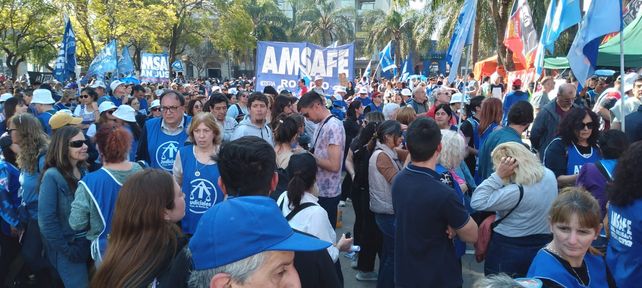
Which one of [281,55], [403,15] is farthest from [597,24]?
[403,15]

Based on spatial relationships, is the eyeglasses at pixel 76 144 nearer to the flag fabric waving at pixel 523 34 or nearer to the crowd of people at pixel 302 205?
the crowd of people at pixel 302 205

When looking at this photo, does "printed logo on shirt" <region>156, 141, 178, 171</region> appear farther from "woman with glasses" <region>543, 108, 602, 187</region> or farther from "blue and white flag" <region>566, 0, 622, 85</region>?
"blue and white flag" <region>566, 0, 622, 85</region>

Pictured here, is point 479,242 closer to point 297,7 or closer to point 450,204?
point 450,204

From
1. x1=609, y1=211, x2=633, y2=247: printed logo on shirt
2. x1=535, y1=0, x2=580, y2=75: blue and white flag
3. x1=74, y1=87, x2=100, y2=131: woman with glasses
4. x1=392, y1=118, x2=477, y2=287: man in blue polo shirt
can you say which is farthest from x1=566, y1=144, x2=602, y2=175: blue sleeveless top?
x1=74, y1=87, x2=100, y2=131: woman with glasses

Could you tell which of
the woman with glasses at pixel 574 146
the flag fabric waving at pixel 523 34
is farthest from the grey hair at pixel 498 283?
the flag fabric waving at pixel 523 34

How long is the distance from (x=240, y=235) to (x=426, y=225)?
1993 millimetres

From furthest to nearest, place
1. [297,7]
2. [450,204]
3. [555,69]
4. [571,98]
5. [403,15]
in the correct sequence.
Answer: [297,7] < [403,15] < [555,69] < [571,98] < [450,204]

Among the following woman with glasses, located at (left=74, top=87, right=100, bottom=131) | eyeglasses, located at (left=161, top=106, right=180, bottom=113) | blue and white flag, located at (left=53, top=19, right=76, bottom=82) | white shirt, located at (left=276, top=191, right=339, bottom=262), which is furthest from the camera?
blue and white flag, located at (left=53, top=19, right=76, bottom=82)

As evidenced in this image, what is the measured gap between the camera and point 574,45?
580 cm

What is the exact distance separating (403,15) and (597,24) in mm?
42383

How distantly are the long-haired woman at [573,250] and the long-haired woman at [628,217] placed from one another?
43 cm

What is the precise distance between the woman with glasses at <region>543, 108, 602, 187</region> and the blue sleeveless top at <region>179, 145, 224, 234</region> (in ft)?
9.81

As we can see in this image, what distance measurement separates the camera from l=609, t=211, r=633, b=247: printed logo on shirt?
324 centimetres

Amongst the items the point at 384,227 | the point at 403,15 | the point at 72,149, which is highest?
the point at 403,15
